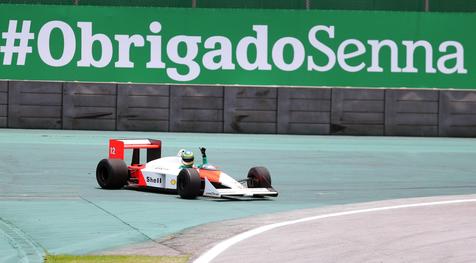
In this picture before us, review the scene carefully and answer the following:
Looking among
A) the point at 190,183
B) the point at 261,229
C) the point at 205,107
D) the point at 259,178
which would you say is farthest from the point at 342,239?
the point at 205,107

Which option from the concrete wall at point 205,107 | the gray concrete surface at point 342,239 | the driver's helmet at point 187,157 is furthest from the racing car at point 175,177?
the concrete wall at point 205,107

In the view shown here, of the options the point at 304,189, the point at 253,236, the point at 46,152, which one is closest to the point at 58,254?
the point at 253,236

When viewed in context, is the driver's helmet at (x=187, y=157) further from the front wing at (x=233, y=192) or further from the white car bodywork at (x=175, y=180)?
Answer: the front wing at (x=233, y=192)

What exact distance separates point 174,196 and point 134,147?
5.53 feet

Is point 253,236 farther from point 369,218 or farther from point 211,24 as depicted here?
point 211,24

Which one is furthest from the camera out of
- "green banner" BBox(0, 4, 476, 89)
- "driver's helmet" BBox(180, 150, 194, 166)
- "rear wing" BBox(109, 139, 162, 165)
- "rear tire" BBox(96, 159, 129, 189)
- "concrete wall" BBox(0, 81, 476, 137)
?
"green banner" BBox(0, 4, 476, 89)

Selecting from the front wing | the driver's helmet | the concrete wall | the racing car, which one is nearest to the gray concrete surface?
the front wing

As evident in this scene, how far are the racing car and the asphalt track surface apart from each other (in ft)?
0.65

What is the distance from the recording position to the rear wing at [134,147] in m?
17.9

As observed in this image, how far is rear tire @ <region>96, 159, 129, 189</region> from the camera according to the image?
1738 cm

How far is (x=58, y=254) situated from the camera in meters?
10.8

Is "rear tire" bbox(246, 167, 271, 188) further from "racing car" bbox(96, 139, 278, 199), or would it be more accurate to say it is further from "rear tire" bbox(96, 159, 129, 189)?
"rear tire" bbox(96, 159, 129, 189)

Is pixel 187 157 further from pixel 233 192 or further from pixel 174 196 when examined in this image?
pixel 233 192

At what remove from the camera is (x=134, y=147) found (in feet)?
59.1
